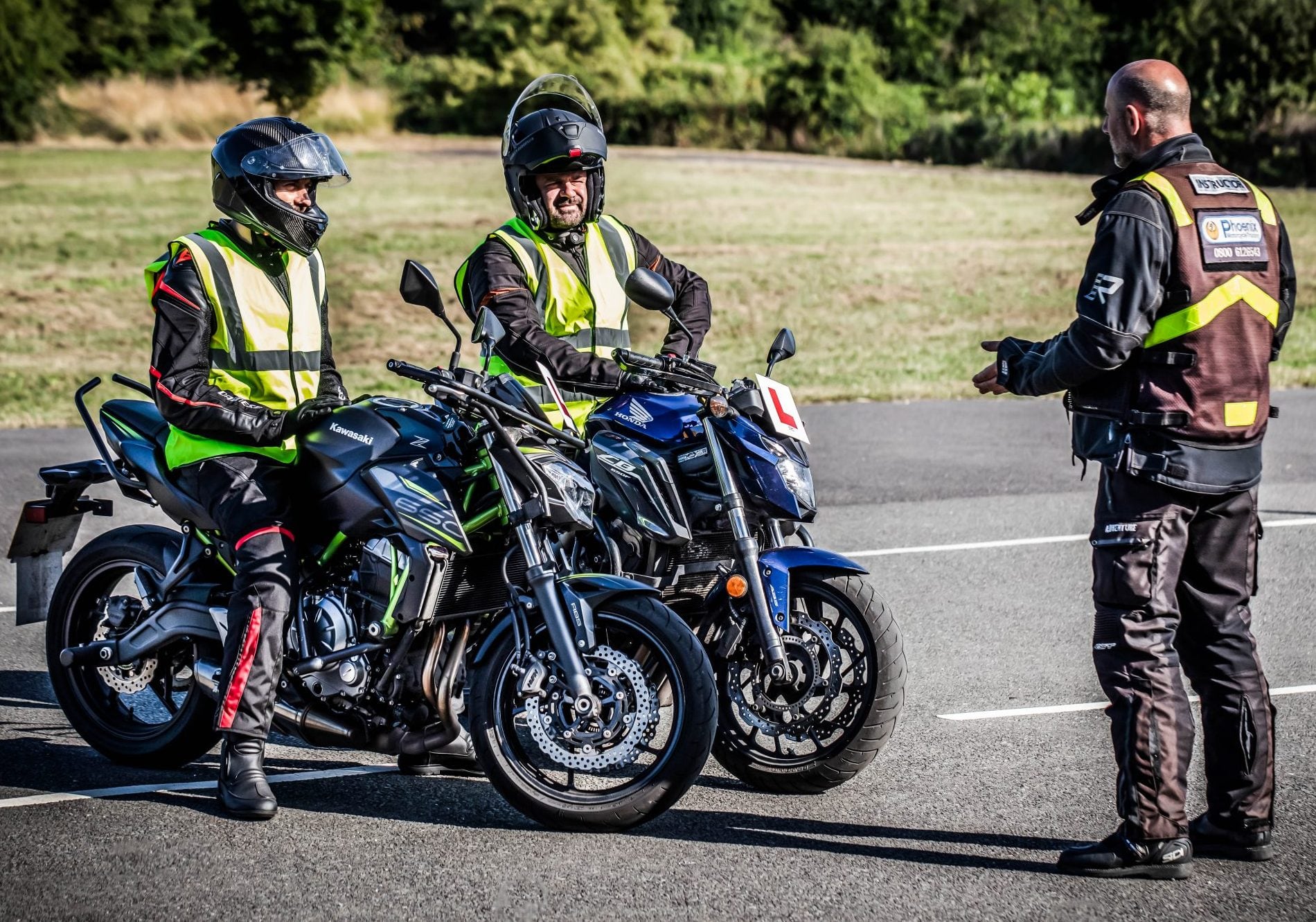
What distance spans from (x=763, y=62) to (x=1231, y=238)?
6376 centimetres

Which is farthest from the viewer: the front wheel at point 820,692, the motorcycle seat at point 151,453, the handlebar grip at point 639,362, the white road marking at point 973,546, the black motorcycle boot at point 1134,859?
the white road marking at point 973,546

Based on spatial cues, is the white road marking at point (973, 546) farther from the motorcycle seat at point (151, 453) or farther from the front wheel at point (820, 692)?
the motorcycle seat at point (151, 453)

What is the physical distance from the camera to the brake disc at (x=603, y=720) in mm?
4875

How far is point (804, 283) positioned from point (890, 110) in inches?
1154

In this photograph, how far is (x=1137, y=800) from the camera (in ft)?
15.0

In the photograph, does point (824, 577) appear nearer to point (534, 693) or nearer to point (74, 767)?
point (534, 693)

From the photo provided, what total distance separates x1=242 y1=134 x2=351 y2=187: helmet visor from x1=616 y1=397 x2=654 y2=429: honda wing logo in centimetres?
119

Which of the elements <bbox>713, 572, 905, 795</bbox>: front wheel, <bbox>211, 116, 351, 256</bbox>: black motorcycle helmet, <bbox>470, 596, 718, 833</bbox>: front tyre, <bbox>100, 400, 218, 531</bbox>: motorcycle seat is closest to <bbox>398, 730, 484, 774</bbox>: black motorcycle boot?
<bbox>470, 596, 718, 833</bbox>: front tyre

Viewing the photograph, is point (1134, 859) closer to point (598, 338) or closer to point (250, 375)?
point (598, 338)

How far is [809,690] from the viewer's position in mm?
5145

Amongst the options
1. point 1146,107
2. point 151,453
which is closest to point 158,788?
point 151,453

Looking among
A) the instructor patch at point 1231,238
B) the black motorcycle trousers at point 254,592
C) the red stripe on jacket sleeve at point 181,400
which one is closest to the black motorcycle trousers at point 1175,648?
the instructor patch at point 1231,238

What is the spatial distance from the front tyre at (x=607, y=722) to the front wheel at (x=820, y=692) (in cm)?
39

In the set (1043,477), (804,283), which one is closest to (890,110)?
(804,283)
